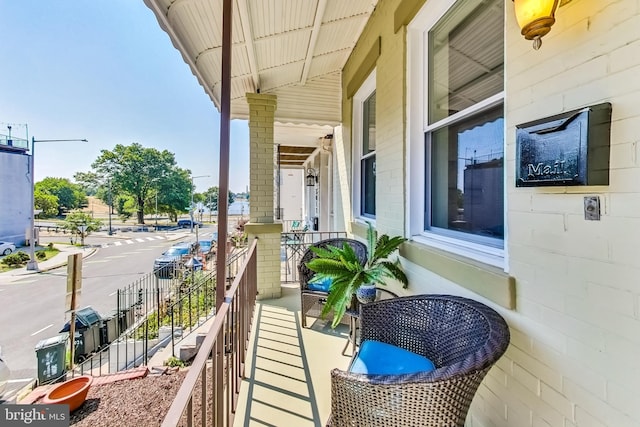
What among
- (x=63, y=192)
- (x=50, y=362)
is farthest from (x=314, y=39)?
(x=63, y=192)

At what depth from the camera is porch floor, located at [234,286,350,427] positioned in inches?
72.9

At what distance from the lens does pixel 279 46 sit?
334cm

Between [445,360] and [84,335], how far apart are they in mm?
8795

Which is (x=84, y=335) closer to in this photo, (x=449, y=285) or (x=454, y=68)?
(x=449, y=285)

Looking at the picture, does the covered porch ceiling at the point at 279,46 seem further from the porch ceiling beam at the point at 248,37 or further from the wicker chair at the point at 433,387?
the wicker chair at the point at 433,387

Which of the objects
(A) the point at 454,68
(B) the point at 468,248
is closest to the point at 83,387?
(B) the point at 468,248

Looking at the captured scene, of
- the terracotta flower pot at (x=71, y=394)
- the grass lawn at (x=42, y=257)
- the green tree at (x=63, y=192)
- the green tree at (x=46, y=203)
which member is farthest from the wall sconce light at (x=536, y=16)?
the green tree at (x=63, y=192)

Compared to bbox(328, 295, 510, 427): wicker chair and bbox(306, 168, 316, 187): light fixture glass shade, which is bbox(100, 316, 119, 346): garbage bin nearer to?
bbox(306, 168, 316, 187): light fixture glass shade

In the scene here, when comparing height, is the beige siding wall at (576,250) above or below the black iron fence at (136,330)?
above

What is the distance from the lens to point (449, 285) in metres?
1.77

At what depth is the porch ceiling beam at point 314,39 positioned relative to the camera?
2.79 meters

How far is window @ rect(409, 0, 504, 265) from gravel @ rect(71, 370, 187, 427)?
2856 mm

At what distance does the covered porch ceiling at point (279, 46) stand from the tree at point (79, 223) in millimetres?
20305

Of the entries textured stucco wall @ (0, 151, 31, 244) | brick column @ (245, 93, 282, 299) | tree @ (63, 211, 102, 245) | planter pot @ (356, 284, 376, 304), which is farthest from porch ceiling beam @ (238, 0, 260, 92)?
tree @ (63, 211, 102, 245)
